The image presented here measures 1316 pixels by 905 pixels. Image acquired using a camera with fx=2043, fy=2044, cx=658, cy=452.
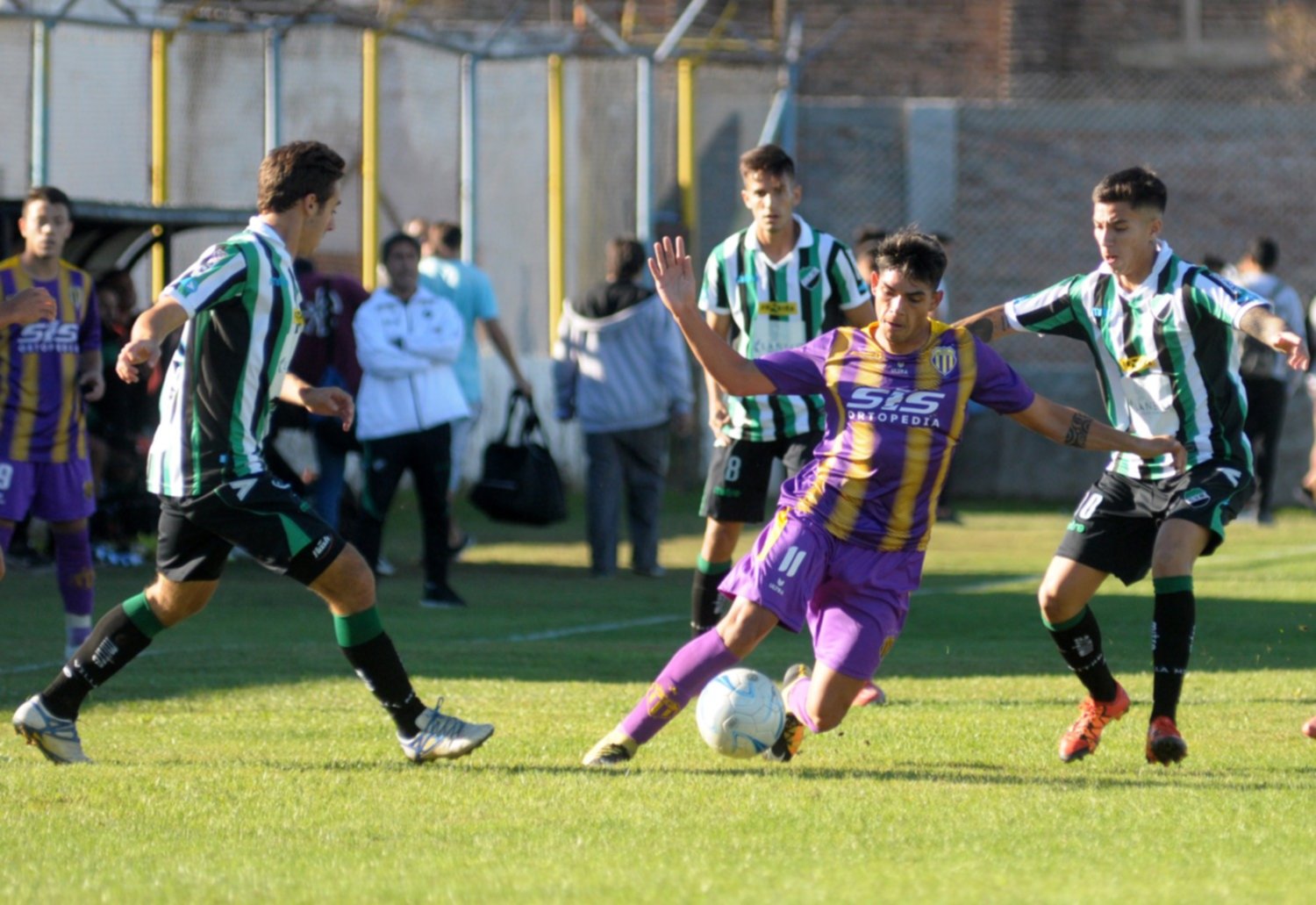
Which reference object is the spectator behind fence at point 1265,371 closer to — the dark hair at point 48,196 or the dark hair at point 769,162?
the dark hair at point 769,162

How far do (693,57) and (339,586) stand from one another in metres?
14.0

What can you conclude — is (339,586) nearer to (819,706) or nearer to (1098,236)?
(819,706)

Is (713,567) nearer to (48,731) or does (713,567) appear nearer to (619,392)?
(48,731)

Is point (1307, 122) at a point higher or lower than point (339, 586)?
higher

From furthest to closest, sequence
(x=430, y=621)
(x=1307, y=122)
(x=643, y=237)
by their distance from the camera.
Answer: (x=1307, y=122)
(x=643, y=237)
(x=430, y=621)

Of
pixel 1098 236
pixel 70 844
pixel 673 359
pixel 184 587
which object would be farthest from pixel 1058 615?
pixel 673 359

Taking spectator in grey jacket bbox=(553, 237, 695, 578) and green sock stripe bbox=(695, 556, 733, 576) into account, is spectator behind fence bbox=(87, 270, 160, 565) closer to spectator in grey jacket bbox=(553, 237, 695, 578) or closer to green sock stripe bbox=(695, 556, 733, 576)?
spectator in grey jacket bbox=(553, 237, 695, 578)

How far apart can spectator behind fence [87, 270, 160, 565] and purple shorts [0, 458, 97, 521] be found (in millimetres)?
4010

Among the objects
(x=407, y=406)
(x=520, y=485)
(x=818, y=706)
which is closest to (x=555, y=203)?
(x=520, y=485)

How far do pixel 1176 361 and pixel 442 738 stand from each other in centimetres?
269

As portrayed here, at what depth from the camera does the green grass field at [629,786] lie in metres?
4.72

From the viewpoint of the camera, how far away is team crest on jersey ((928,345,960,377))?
621 centimetres

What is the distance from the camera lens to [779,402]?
807 centimetres

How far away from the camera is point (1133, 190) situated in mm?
6699
